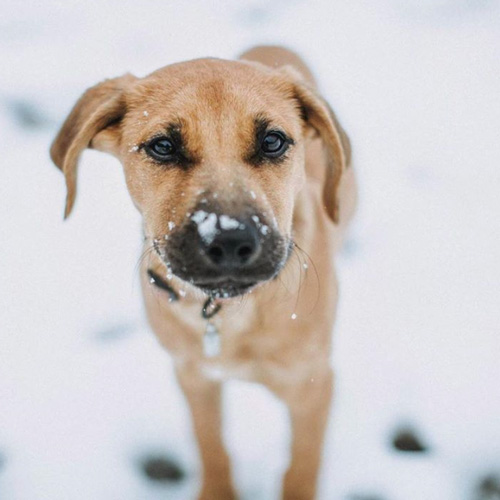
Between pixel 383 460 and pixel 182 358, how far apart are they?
3.86 ft

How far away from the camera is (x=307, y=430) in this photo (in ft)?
9.82

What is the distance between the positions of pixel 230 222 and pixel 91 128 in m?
0.86

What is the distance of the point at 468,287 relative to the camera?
3986 millimetres

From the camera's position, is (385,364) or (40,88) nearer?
(385,364)

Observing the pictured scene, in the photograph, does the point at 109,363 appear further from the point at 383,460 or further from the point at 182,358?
the point at 383,460

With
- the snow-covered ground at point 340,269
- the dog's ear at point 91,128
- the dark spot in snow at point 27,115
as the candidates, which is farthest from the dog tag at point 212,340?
the dark spot in snow at point 27,115

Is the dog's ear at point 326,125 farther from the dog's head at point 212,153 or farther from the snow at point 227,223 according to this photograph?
the snow at point 227,223

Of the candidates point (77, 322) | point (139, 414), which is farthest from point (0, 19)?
point (139, 414)

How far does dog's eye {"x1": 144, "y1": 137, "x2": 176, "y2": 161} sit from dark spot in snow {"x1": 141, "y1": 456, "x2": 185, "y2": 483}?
5.48 feet

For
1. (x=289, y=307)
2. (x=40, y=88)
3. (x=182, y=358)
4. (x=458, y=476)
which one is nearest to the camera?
(x=289, y=307)

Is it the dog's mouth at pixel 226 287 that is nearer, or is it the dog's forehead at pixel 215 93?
the dog's mouth at pixel 226 287

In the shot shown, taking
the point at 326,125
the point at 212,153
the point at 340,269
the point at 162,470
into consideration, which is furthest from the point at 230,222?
the point at 340,269

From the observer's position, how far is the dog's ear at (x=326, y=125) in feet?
8.69

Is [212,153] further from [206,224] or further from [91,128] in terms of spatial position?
[91,128]
